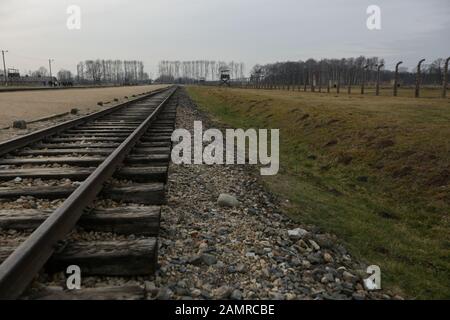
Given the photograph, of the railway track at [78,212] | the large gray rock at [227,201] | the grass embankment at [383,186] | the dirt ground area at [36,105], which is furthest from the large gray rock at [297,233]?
the dirt ground area at [36,105]

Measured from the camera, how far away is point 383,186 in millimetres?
8164

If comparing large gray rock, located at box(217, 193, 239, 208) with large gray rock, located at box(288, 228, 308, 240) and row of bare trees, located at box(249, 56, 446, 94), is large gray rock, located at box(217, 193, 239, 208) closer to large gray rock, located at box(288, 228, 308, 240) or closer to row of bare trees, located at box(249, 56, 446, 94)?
large gray rock, located at box(288, 228, 308, 240)

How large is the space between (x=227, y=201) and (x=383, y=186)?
4.28 meters

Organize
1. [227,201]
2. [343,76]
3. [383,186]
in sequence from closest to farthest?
[227,201] < [383,186] < [343,76]

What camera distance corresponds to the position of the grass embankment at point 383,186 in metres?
4.77

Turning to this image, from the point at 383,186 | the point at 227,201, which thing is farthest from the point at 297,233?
the point at 383,186

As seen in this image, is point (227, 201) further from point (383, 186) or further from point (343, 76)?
point (343, 76)

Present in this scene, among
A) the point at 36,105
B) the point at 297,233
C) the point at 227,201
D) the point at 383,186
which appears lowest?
the point at 383,186

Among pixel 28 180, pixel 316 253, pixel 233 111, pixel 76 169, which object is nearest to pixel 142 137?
pixel 76 169

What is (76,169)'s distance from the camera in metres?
5.56

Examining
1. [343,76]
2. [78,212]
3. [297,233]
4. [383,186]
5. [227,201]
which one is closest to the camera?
[78,212]

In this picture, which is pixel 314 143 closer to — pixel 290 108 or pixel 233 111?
pixel 290 108

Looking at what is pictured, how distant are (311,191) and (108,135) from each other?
4605 mm

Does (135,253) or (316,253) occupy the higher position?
(135,253)
